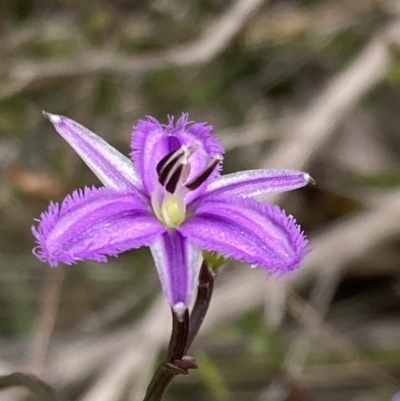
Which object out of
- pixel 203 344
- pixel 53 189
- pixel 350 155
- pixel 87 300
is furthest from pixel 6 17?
pixel 350 155

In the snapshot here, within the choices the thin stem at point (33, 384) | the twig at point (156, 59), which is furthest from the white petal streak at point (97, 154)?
the twig at point (156, 59)

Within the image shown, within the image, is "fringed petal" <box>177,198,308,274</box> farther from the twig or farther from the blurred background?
the twig

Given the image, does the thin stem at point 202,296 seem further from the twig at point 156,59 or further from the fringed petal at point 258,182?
the twig at point 156,59

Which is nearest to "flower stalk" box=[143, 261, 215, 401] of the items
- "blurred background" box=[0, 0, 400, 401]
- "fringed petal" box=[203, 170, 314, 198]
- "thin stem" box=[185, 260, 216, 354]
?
"thin stem" box=[185, 260, 216, 354]

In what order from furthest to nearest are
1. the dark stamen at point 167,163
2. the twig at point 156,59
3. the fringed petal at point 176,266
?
the twig at point 156,59 < the dark stamen at point 167,163 < the fringed petal at point 176,266

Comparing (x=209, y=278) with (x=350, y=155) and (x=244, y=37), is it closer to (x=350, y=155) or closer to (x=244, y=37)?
(x=244, y=37)

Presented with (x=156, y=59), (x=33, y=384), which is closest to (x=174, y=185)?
(x=33, y=384)
